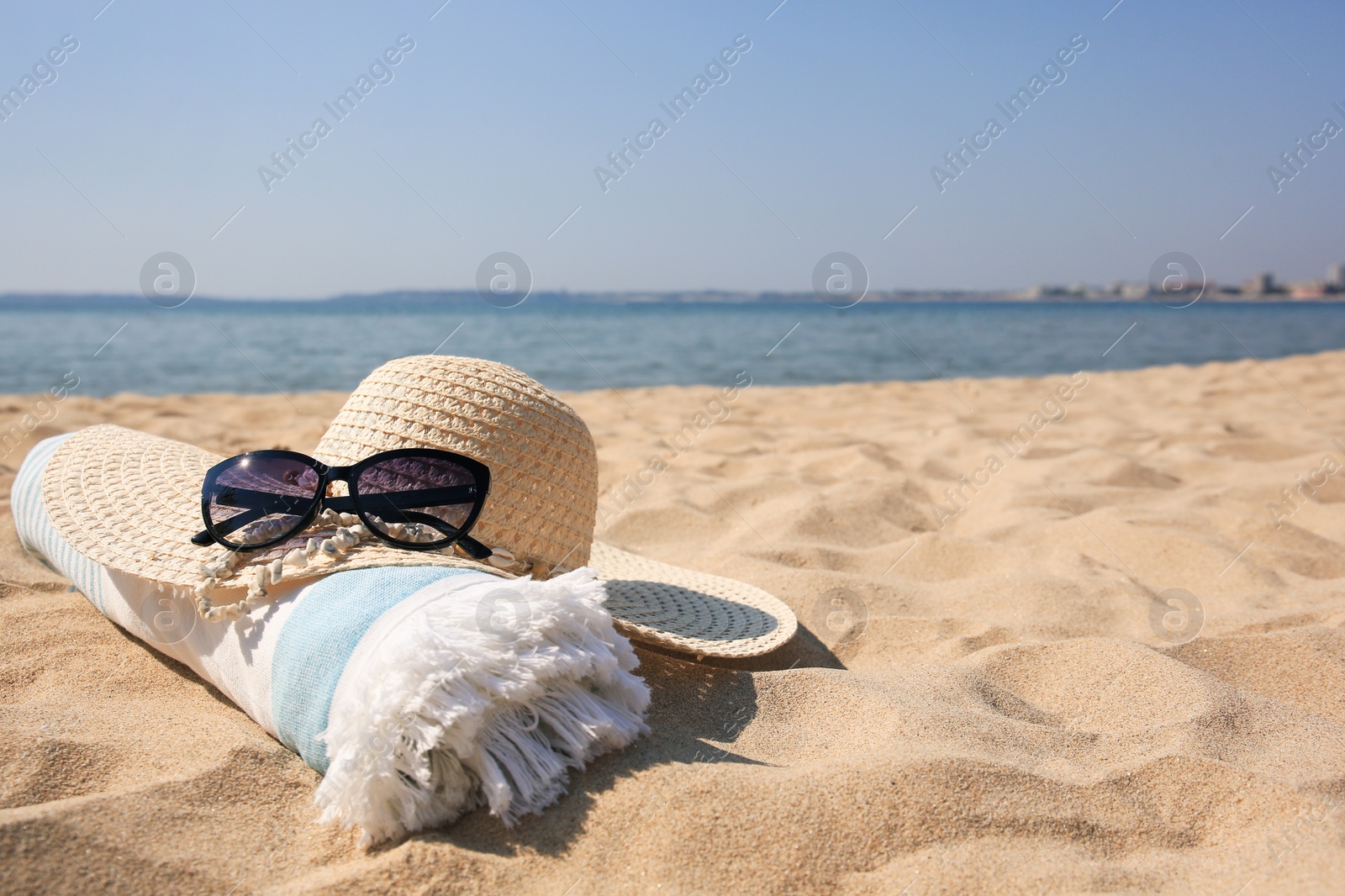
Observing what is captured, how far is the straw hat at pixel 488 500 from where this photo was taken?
1.81 meters

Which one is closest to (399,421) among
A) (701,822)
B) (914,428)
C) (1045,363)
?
(701,822)

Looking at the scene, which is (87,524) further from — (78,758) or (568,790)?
(568,790)

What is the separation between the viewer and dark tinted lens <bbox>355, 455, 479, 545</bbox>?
5.62 ft

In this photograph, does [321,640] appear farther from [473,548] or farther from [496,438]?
[496,438]

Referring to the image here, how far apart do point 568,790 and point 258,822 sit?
1.61 ft

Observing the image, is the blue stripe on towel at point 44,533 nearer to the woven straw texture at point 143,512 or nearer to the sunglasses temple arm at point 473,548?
the woven straw texture at point 143,512

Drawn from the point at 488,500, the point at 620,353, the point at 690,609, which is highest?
the point at 488,500

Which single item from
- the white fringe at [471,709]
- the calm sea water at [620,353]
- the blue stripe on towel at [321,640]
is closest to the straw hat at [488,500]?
the blue stripe on towel at [321,640]

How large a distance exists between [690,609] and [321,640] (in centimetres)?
99

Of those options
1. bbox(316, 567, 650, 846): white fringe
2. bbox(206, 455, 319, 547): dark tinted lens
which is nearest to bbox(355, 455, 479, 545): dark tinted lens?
bbox(206, 455, 319, 547): dark tinted lens

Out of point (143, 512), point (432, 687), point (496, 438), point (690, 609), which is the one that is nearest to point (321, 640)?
point (432, 687)

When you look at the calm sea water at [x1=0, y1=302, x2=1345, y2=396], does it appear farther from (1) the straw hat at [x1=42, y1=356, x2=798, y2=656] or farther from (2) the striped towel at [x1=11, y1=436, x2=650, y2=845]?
(2) the striped towel at [x1=11, y1=436, x2=650, y2=845]

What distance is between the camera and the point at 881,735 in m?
1.60

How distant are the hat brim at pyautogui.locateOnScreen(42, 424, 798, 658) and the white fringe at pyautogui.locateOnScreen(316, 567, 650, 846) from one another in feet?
0.90
